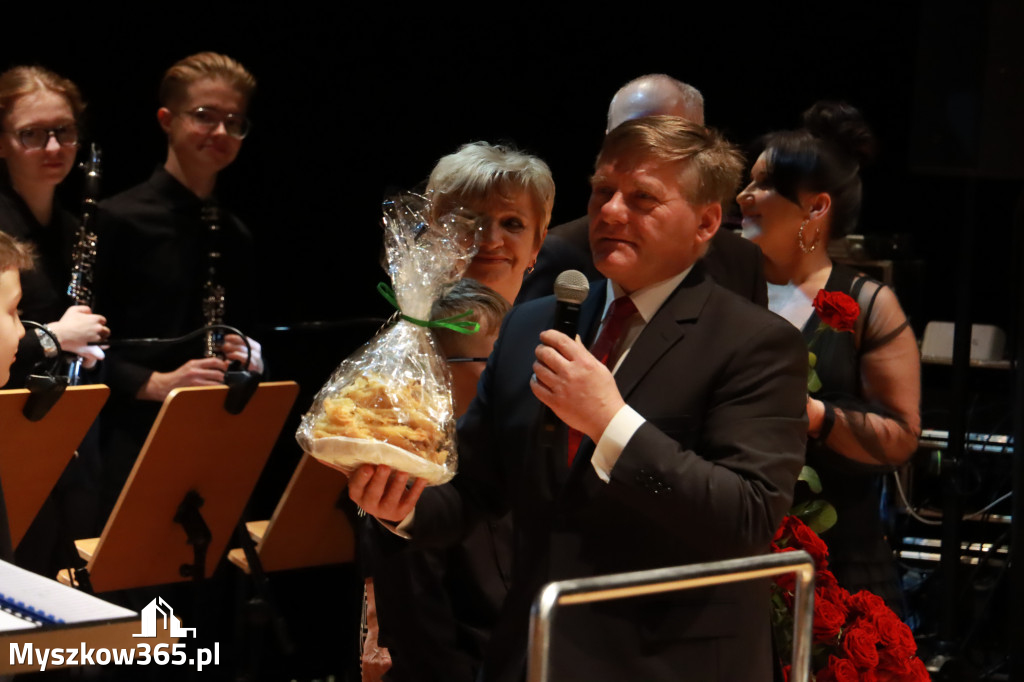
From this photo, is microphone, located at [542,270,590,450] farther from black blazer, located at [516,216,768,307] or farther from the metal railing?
black blazer, located at [516,216,768,307]

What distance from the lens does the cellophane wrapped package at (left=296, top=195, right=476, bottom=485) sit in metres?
1.61

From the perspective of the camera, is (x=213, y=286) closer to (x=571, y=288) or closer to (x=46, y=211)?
(x=46, y=211)

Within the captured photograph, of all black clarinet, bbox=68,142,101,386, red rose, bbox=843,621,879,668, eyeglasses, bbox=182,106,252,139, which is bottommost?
red rose, bbox=843,621,879,668

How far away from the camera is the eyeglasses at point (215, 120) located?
156 inches

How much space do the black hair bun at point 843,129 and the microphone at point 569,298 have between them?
172 centimetres

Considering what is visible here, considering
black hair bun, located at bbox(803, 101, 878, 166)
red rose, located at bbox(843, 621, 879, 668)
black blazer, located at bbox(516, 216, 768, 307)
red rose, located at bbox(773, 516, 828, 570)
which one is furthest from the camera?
black hair bun, located at bbox(803, 101, 878, 166)

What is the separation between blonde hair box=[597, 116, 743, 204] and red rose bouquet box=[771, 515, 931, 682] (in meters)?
0.66

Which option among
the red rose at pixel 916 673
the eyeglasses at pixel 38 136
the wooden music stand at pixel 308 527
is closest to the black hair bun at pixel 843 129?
the red rose at pixel 916 673

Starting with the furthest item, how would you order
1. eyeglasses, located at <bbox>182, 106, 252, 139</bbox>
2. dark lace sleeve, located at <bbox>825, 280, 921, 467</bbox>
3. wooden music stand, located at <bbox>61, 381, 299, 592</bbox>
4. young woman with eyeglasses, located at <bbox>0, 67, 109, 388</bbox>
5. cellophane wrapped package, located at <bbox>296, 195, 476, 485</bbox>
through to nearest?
eyeglasses, located at <bbox>182, 106, 252, 139</bbox>, young woman with eyeglasses, located at <bbox>0, 67, 109, 388</bbox>, wooden music stand, located at <bbox>61, 381, 299, 592</bbox>, dark lace sleeve, located at <bbox>825, 280, 921, 467</bbox>, cellophane wrapped package, located at <bbox>296, 195, 476, 485</bbox>

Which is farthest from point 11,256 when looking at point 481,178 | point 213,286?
point 213,286

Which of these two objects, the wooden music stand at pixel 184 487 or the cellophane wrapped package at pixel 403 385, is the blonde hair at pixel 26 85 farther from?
the cellophane wrapped package at pixel 403 385

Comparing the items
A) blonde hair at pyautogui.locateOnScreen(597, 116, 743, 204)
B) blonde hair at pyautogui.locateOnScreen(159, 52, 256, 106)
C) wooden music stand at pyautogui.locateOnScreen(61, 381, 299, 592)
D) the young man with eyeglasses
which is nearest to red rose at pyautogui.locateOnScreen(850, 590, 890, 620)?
blonde hair at pyautogui.locateOnScreen(597, 116, 743, 204)

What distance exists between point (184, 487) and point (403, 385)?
1674 mm

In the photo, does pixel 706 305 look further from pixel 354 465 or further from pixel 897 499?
pixel 897 499
